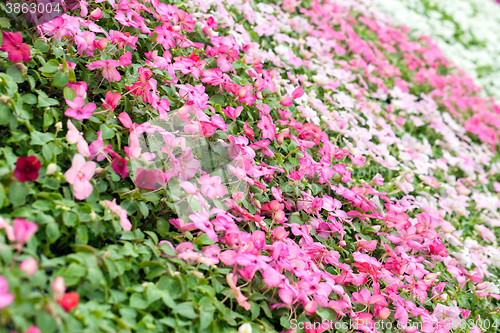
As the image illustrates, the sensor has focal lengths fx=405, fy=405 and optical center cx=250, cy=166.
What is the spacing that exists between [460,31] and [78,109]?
19.5 feet

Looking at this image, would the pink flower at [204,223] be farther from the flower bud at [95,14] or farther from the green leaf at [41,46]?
the flower bud at [95,14]

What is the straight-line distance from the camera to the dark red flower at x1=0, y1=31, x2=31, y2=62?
1176 mm

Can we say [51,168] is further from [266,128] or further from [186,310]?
[266,128]

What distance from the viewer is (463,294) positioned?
1.77 metres

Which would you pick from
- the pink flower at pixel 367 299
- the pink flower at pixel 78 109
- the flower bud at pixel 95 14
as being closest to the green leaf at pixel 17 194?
the pink flower at pixel 78 109

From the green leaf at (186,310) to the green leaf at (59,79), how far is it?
76 cm

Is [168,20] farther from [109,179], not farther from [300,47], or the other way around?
[300,47]

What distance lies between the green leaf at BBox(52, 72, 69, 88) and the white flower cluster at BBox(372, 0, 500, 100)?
431 cm

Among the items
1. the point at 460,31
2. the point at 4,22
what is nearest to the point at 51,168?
the point at 4,22

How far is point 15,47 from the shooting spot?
1.19 metres

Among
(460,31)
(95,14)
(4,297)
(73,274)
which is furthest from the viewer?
(460,31)

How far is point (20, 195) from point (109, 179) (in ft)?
0.82

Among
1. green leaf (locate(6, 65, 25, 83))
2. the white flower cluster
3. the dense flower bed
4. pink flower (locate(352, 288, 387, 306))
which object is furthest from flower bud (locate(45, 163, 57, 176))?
the white flower cluster

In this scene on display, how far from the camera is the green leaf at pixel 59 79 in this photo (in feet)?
4.09
